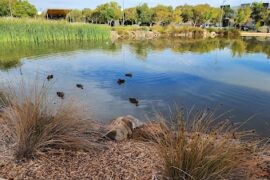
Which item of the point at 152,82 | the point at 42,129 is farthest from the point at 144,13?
the point at 42,129

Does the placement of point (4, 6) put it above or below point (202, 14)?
above

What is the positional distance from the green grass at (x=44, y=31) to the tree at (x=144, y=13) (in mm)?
25835

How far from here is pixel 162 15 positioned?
53594 millimetres

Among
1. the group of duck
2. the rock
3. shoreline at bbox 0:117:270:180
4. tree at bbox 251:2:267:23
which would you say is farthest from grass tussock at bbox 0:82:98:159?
tree at bbox 251:2:267:23

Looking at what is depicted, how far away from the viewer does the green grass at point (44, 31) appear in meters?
20.0

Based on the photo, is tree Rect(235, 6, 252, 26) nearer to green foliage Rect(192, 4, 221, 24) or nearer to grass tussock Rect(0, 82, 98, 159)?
green foliage Rect(192, 4, 221, 24)

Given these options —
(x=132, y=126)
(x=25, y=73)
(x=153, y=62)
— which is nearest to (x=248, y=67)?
(x=153, y=62)

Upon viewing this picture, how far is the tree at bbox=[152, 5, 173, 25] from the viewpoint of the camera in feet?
176

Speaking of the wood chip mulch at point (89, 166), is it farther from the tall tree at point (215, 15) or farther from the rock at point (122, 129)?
the tall tree at point (215, 15)

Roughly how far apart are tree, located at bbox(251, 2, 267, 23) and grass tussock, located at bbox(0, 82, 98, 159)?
58.2 meters

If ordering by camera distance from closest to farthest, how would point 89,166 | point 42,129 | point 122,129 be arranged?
1. point 89,166
2. point 42,129
3. point 122,129

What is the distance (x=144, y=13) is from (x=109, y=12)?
20.5 feet

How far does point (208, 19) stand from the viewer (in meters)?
57.5

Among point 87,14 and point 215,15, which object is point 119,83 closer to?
point 87,14
